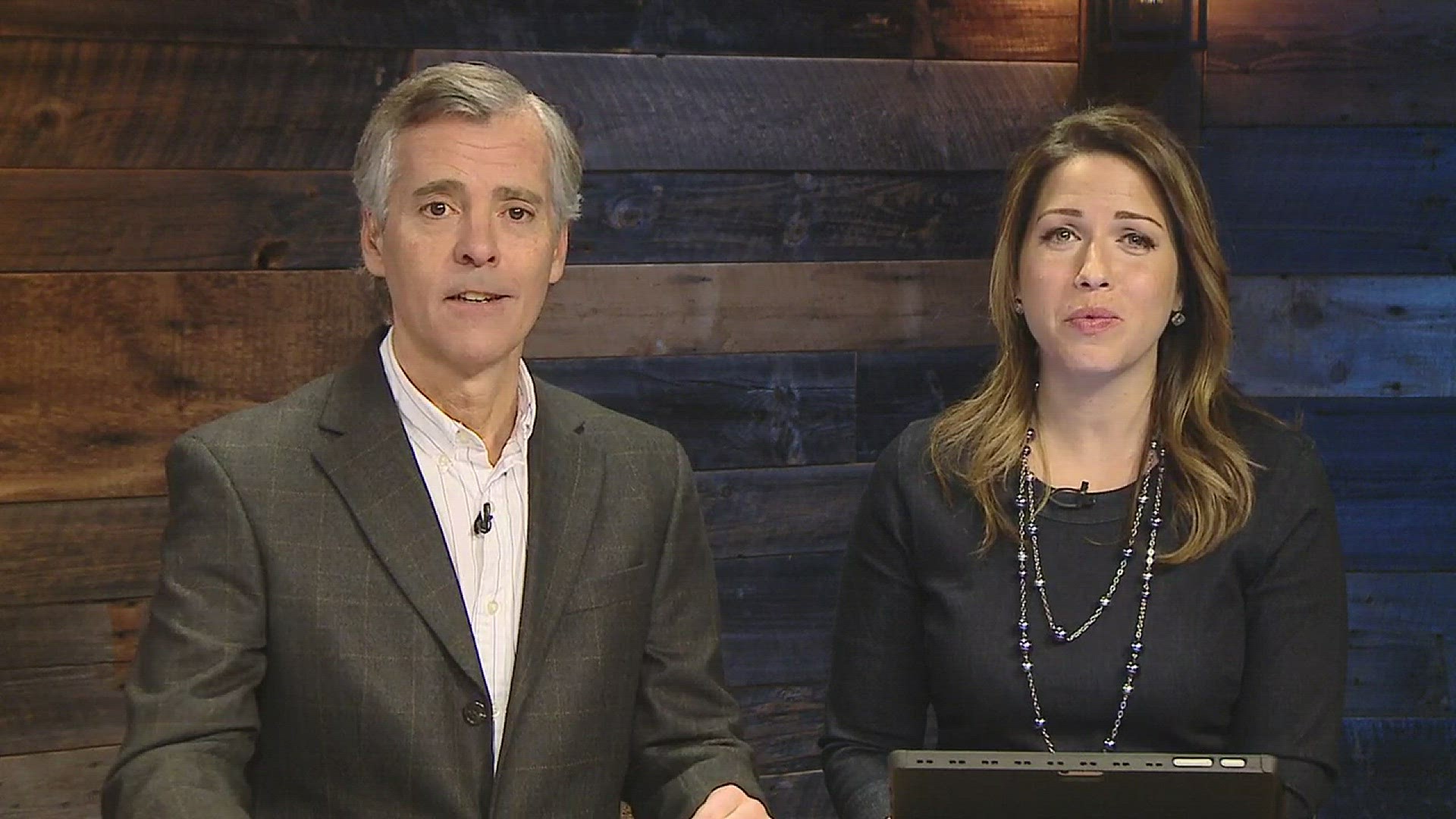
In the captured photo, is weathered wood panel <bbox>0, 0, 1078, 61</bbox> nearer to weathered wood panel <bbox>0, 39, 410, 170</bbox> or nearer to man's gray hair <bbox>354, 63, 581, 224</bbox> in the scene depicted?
weathered wood panel <bbox>0, 39, 410, 170</bbox>

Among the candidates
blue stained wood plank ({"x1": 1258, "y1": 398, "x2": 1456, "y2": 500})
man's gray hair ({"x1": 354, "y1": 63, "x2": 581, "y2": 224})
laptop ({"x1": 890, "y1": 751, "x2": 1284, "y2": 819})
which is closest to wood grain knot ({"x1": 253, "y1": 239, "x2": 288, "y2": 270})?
man's gray hair ({"x1": 354, "y1": 63, "x2": 581, "y2": 224})

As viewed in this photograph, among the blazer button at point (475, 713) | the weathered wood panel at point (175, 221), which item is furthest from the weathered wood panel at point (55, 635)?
the blazer button at point (475, 713)

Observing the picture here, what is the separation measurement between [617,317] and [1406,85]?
1.52 meters

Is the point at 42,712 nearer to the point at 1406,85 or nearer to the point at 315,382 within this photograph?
the point at 315,382

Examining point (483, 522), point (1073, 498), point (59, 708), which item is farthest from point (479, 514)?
point (59, 708)

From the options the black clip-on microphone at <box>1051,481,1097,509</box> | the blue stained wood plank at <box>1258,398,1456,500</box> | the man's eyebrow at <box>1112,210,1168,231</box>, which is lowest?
the black clip-on microphone at <box>1051,481,1097,509</box>

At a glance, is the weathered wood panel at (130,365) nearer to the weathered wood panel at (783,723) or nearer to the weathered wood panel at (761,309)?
the weathered wood panel at (761,309)

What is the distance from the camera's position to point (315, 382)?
2094 millimetres

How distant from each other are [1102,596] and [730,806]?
1.96 ft

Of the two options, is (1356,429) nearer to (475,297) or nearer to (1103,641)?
(1103,641)

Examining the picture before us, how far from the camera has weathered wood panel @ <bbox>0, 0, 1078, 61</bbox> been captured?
271 cm

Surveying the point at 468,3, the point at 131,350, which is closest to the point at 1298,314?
the point at 468,3

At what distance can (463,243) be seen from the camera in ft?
6.59

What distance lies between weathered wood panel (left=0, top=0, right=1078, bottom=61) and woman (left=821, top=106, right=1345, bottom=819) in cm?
86
